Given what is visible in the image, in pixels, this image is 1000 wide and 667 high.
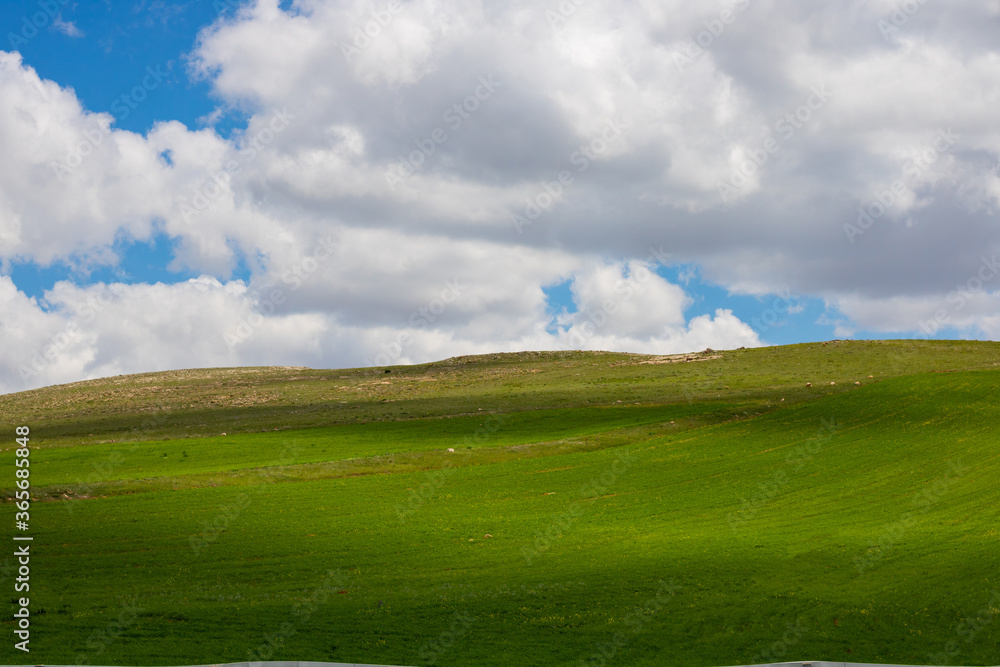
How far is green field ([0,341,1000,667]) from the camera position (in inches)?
841

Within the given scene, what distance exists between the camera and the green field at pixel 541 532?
21.4m

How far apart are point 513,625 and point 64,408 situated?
273 feet

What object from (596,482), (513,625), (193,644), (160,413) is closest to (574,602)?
(513,625)

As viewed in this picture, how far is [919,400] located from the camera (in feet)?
186

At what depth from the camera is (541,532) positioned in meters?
32.4

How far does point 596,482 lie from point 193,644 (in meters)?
24.6

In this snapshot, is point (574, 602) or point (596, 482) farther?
point (596, 482)

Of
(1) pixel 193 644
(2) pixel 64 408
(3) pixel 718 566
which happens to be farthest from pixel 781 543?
(2) pixel 64 408

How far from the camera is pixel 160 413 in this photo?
79.2 metres

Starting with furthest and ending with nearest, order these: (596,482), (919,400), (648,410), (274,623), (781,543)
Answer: (648,410), (919,400), (596,482), (781,543), (274,623)

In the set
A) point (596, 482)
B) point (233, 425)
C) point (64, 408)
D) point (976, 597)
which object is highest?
point (64, 408)

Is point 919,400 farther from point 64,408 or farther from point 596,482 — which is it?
point 64,408

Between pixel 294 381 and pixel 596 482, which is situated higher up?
pixel 294 381

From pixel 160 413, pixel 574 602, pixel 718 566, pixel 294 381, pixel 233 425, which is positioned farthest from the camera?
pixel 294 381
